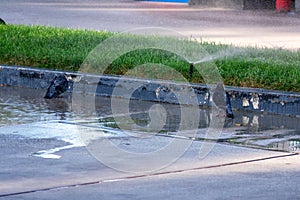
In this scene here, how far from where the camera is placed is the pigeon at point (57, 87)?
9242 mm

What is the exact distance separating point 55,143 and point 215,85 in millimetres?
2227

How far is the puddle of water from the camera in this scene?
7.13 m

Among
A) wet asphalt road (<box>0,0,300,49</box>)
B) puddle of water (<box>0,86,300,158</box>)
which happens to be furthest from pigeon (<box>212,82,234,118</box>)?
wet asphalt road (<box>0,0,300,49</box>)

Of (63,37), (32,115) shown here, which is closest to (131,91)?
(32,115)

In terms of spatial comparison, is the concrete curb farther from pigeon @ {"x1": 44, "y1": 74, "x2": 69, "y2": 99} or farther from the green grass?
the green grass

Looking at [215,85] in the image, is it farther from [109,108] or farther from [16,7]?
[16,7]

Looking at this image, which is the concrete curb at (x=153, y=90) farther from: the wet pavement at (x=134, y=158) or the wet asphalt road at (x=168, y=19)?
the wet asphalt road at (x=168, y=19)

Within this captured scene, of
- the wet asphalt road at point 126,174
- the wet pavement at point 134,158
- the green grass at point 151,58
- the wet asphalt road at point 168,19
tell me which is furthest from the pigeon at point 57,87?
the wet asphalt road at point 168,19

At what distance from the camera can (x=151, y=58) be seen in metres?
10.2

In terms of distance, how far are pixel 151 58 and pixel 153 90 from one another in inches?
51.2

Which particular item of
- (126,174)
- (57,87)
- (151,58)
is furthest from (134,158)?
(151,58)

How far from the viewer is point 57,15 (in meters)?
18.7

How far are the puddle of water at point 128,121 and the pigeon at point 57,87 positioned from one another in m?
0.09

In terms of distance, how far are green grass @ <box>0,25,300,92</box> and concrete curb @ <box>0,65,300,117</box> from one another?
1.12 ft
